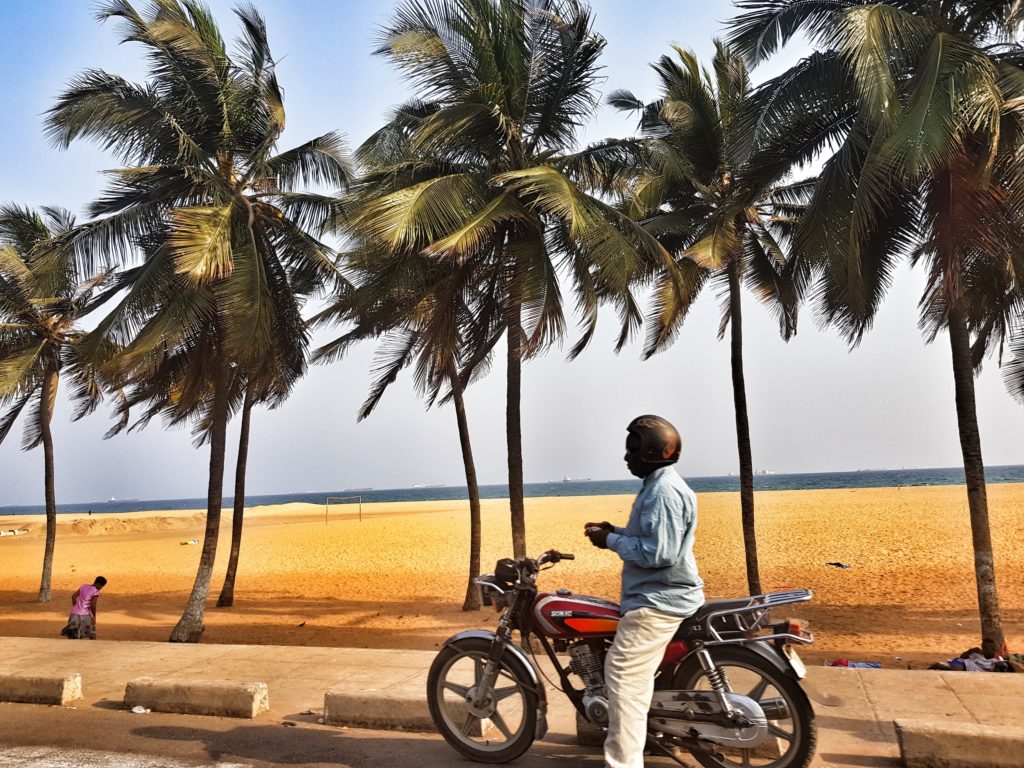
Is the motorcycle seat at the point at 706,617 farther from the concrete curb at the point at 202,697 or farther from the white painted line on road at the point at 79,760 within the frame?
the concrete curb at the point at 202,697

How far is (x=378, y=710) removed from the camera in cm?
534

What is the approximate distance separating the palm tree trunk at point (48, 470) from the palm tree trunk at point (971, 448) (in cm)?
1789

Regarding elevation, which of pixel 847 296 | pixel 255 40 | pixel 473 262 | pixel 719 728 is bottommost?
pixel 719 728

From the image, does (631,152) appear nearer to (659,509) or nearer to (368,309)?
(368,309)

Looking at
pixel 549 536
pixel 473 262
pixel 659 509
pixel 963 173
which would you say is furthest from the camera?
Result: pixel 549 536

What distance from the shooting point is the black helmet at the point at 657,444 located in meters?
3.92

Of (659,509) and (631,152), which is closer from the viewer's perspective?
(659,509)

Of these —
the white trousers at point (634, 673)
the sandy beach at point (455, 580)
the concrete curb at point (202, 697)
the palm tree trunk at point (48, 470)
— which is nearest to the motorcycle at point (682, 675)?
the white trousers at point (634, 673)

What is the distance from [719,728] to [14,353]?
17.8m

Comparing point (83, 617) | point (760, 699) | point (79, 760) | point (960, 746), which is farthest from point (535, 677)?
point (83, 617)

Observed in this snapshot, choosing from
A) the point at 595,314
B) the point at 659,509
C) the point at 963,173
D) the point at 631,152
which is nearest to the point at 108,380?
the point at 595,314

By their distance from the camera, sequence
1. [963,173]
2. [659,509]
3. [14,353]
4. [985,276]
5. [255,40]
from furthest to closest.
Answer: [14,353]
[255,40]
[985,276]
[963,173]
[659,509]

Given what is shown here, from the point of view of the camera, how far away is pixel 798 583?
1584cm

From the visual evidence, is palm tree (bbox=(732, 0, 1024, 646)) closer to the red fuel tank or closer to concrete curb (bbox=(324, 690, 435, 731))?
the red fuel tank
